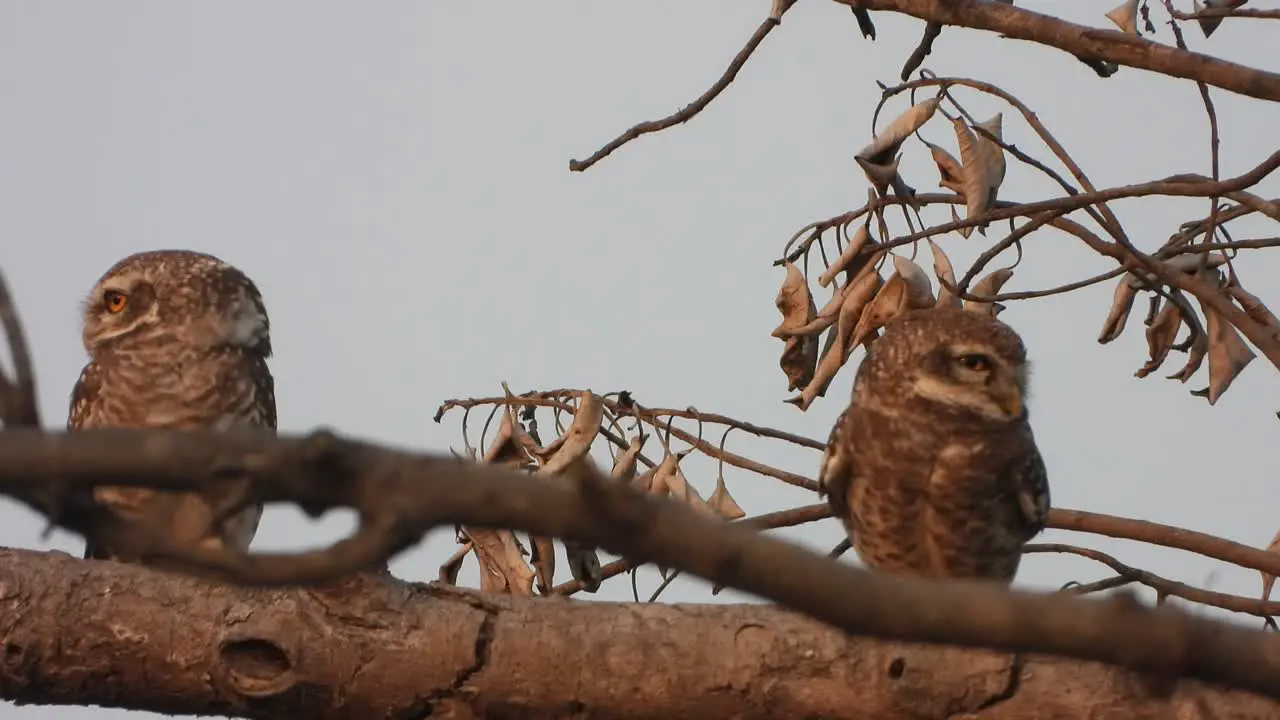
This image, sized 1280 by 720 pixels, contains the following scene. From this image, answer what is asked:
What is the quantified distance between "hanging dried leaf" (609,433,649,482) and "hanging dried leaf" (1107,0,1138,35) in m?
1.71

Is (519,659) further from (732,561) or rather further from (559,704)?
(732,561)

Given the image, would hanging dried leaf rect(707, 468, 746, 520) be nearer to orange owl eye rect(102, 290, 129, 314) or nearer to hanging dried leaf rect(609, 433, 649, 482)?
hanging dried leaf rect(609, 433, 649, 482)

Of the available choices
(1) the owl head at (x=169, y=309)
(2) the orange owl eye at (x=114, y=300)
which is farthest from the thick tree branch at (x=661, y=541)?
(2) the orange owl eye at (x=114, y=300)

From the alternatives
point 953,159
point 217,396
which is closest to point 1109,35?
point 953,159

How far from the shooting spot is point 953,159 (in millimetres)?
4914

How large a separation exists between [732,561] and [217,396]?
3.51m

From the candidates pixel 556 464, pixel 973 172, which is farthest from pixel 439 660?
pixel 973 172

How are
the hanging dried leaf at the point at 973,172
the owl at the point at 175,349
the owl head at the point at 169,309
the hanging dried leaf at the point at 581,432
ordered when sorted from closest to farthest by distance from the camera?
the hanging dried leaf at the point at 581,432 → the hanging dried leaf at the point at 973,172 → the owl at the point at 175,349 → the owl head at the point at 169,309

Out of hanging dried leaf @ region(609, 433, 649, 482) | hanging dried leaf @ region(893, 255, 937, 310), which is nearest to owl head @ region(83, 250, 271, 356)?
hanging dried leaf @ region(609, 433, 649, 482)

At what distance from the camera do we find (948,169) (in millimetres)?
4918

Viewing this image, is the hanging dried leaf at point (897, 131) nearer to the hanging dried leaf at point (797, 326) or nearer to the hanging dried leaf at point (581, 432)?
the hanging dried leaf at point (797, 326)

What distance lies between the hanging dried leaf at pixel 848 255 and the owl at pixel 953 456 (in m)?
0.28

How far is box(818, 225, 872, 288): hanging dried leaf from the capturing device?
4.85 metres

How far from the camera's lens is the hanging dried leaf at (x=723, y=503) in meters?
4.77
